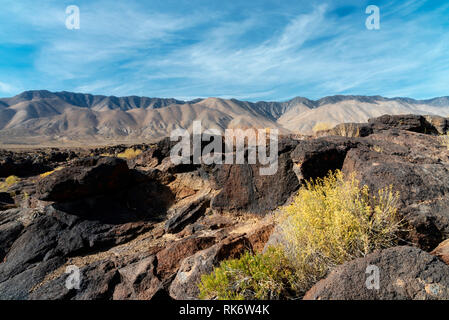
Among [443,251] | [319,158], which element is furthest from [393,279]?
[319,158]

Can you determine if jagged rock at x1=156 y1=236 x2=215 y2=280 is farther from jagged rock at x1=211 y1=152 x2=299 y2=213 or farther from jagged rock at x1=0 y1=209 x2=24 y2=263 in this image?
jagged rock at x1=0 y1=209 x2=24 y2=263

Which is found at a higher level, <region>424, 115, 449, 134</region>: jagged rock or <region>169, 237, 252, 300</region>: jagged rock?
<region>424, 115, 449, 134</region>: jagged rock

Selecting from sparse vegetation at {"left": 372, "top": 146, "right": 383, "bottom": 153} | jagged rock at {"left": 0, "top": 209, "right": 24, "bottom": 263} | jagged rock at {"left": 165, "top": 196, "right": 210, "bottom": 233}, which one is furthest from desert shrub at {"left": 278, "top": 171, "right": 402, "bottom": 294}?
jagged rock at {"left": 0, "top": 209, "right": 24, "bottom": 263}

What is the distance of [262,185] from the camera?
602 centimetres

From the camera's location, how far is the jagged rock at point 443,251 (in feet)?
8.56

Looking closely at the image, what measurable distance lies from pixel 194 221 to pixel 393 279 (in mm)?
4721

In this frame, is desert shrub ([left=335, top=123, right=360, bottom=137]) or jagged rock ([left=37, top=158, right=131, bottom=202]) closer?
jagged rock ([left=37, top=158, right=131, bottom=202])

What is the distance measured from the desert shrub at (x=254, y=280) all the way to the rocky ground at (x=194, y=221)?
0.45m

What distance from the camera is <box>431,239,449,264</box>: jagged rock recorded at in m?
2.61

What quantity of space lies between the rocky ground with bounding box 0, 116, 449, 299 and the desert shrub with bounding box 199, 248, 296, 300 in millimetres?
448

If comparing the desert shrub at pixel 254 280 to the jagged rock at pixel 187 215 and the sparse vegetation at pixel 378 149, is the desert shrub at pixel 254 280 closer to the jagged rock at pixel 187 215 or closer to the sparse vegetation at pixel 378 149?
the jagged rock at pixel 187 215

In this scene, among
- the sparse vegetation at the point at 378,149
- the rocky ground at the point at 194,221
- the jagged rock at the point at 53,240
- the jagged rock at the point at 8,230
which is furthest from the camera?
the jagged rock at the point at 8,230

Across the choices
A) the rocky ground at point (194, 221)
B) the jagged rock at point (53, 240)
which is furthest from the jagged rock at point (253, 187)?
the jagged rock at point (53, 240)
